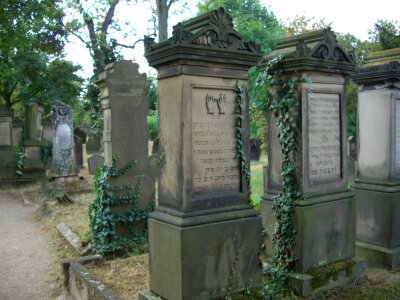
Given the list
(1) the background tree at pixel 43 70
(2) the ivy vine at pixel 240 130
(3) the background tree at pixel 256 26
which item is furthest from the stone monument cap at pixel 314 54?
(3) the background tree at pixel 256 26

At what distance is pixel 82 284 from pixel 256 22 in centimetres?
3159

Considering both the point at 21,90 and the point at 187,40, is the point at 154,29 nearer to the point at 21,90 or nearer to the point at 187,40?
the point at 21,90

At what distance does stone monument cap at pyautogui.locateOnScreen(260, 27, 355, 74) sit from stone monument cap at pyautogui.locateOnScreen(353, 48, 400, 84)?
989 mm

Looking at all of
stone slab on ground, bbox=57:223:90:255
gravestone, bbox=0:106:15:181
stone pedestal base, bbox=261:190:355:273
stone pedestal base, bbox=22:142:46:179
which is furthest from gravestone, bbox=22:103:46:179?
stone pedestal base, bbox=261:190:355:273

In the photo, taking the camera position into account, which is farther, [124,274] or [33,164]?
[33,164]

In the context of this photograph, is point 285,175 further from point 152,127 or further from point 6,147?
point 152,127

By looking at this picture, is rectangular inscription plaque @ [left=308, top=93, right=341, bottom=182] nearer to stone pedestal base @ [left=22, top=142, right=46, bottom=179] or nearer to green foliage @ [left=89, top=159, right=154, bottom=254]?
green foliage @ [left=89, top=159, right=154, bottom=254]

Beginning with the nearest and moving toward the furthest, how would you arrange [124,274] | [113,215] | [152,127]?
[124,274], [113,215], [152,127]

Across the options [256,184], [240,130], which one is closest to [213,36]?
[240,130]

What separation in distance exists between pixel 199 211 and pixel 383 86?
3763 millimetres

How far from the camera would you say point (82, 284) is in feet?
18.0

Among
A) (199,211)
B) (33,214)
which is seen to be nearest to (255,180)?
(33,214)

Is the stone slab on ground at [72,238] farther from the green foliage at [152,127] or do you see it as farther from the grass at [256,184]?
the green foliage at [152,127]

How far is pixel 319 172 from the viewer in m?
5.16
